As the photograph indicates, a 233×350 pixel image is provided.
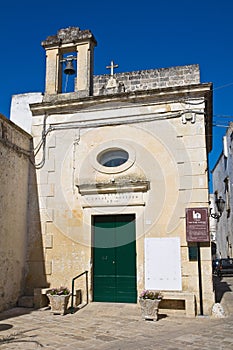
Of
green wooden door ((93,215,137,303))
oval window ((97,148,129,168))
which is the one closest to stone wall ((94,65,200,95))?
oval window ((97,148,129,168))

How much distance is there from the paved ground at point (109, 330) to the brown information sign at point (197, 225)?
1.66 metres

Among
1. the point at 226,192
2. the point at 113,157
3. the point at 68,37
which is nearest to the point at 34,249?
the point at 113,157

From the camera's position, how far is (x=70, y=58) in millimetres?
10148

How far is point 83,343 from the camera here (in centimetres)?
530

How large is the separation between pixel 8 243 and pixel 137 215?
3.13 metres

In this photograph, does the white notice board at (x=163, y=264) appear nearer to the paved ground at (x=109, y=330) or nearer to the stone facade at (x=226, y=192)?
the paved ground at (x=109, y=330)

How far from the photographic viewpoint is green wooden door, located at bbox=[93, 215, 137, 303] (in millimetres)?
8320

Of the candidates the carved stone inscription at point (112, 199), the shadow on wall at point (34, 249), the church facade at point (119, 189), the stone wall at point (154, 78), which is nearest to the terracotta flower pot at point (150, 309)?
the church facade at point (119, 189)

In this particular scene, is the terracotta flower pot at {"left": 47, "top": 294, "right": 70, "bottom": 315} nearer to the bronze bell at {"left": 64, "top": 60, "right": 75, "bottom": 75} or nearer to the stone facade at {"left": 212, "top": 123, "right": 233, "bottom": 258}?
the bronze bell at {"left": 64, "top": 60, "right": 75, "bottom": 75}

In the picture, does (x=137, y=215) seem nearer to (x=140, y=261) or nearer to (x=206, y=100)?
(x=140, y=261)

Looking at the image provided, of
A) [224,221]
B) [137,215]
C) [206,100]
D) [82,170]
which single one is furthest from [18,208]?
[224,221]

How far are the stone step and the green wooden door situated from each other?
59.3 inches

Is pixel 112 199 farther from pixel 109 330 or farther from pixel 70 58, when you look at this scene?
pixel 70 58

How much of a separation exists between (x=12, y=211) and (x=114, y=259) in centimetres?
276
